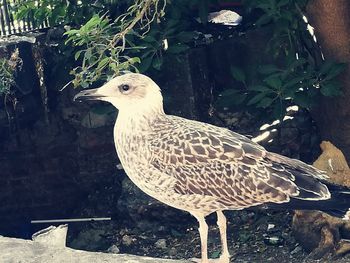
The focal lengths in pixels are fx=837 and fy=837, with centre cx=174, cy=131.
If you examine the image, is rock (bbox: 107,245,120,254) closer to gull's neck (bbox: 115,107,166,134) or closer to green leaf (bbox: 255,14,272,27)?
green leaf (bbox: 255,14,272,27)

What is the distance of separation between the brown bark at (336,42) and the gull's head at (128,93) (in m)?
2.40

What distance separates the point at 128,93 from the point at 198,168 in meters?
0.63

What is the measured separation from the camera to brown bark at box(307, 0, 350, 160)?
7020mm

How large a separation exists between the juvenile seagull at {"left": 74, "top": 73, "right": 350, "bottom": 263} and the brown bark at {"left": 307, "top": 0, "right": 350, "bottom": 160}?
2137mm

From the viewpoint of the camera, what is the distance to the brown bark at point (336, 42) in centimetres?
702

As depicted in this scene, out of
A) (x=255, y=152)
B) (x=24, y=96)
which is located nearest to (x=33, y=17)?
(x=24, y=96)

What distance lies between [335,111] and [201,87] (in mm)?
1417

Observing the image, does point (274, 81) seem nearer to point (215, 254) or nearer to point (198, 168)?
point (215, 254)

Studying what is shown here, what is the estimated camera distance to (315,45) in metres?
7.27

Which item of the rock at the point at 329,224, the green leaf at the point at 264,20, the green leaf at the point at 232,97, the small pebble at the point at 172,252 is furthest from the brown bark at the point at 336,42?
the small pebble at the point at 172,252

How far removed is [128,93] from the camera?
514 cm

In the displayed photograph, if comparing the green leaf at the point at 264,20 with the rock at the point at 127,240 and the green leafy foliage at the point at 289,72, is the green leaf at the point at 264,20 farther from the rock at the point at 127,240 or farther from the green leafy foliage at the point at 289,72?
the rock at the point at 127,240

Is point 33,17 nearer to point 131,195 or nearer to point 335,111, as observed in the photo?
point 131,195

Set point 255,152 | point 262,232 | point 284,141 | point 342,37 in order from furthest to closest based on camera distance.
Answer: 1. point 284,141
2. point 262,232
3. point 342,37
4. point 255,152
